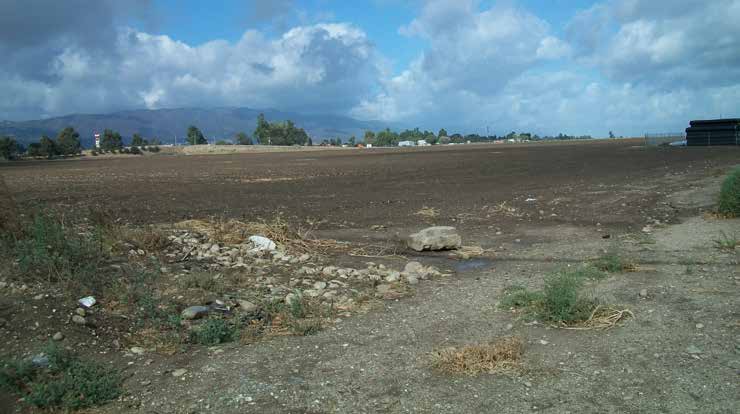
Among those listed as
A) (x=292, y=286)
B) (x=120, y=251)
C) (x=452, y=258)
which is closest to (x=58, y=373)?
(x=292, y=286)

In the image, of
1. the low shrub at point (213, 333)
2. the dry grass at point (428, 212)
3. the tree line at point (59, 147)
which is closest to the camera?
the low shrub at point (213, 333)

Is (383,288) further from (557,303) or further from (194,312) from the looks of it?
(194,312)

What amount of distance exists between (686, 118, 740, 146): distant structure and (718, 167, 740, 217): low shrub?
55133mm

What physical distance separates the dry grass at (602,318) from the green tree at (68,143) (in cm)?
11353

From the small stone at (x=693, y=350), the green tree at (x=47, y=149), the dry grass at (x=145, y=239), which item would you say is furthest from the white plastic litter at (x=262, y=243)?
the green tree at (x=47, y=149)

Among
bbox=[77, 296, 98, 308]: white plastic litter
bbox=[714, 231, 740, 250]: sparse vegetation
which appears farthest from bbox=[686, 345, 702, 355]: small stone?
bbox=[77, 296, 98, 308]: white plastic litter

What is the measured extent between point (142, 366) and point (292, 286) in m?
3.31

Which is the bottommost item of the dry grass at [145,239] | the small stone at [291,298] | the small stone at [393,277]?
the small stone at [393,277]

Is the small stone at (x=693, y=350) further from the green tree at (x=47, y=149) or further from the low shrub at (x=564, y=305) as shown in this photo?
the green tree at (x=47, y=149)

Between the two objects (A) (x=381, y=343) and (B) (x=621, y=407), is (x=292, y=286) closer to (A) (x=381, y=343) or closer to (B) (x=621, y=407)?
(A) (x=381, y=343)

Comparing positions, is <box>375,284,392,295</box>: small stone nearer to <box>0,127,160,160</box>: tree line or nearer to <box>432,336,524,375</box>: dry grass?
<box>432,336,524,375</box>: dry grass

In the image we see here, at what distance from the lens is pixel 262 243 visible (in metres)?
11.4

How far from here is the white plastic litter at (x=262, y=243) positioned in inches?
441

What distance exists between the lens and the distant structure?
2376 inches
